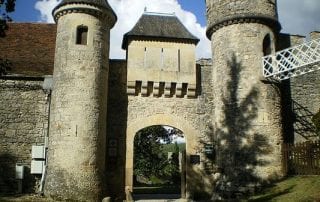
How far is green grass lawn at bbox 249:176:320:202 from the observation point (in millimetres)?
10164

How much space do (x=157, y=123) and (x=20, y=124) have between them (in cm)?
513

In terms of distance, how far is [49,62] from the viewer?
15.1 m

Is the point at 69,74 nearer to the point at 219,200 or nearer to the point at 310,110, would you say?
the point at 219,200

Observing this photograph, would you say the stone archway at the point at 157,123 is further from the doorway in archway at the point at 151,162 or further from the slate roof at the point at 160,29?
the doorway in archway at the point at 151,162

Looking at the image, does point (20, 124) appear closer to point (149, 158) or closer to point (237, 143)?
point (237, 143)

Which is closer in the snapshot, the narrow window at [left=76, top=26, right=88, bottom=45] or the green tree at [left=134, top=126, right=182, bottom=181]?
the narrow window at [left=76, top=26, right=88, bottom=45]

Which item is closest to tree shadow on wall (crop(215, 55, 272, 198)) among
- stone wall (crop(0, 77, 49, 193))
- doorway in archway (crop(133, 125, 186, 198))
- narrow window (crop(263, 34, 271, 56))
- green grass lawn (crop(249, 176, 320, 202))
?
green grass lawn (crop(249, 176, 320, 202))

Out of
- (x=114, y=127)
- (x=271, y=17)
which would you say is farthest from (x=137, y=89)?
(x=271, y=17)

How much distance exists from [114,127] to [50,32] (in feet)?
19.0

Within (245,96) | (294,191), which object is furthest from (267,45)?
(294,191)

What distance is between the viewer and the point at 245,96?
13.8 m

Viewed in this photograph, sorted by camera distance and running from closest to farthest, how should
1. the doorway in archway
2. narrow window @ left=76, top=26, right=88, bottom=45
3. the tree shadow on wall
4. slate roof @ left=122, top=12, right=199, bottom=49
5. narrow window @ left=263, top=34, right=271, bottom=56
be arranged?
the tree shadow on wall
narrow window @ left=76, top=26, right=88, bottom=45
narrow window @ left=263, top=34, right=271, bottom=56
slate roof @ left=122, top=12, right=199, bottom=49
the doorway in archway

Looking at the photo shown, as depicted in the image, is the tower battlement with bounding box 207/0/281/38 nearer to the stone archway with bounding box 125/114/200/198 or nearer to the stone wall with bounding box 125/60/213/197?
the stone wall with bounding box 125/60/213/197

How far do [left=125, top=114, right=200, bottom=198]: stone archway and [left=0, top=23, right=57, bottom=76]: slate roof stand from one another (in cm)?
399
